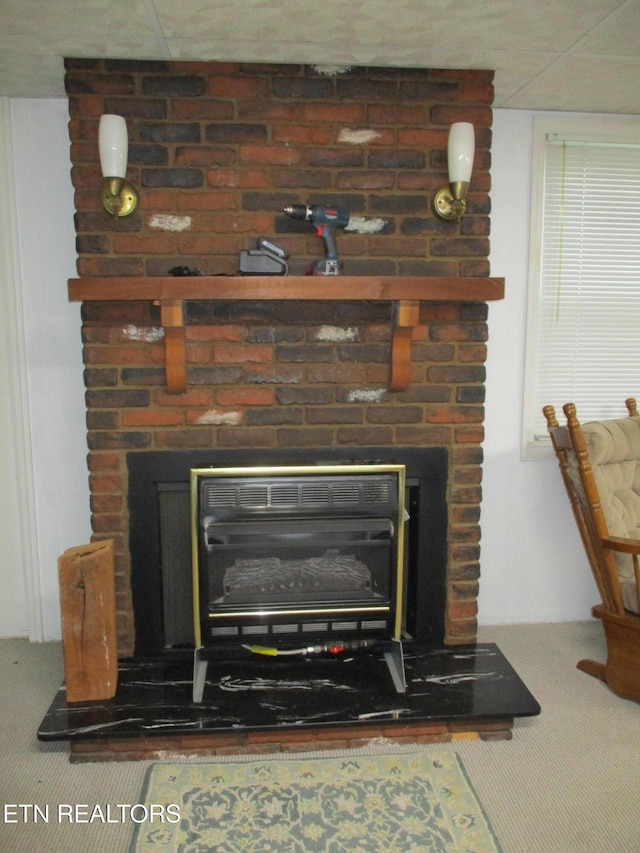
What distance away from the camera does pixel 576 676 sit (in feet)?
7.45

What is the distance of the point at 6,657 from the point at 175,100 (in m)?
2.15

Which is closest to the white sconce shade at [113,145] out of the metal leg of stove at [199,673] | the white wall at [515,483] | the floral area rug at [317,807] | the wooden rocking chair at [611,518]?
the white wall at [515,483]

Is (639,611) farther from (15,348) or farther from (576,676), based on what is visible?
(15,348)

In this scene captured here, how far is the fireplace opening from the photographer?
195 centimetres

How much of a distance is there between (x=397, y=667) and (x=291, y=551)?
526 millimetres

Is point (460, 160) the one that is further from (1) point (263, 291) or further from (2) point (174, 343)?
(2) point (174, 343)

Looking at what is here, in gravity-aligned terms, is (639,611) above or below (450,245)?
below

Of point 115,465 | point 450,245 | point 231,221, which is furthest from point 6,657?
point 450,245

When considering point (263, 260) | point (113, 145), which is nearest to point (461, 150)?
point (263, 260)

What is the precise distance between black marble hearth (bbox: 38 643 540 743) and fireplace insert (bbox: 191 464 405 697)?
11 centimetres

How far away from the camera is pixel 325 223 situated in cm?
204

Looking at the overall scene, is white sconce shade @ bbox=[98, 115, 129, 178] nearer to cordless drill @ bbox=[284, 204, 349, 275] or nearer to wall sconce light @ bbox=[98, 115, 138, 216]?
wall sconce light @ bbox=[98, 115, 138, 216]

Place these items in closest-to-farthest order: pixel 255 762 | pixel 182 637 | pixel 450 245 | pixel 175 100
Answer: pixel 255 762
pixel 175 100
pixel 450 245
pixel 182 637

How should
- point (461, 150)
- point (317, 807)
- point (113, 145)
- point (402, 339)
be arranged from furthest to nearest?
point (402, 339) < point (461, 150) < point (113, 145) < point (317, 807)
